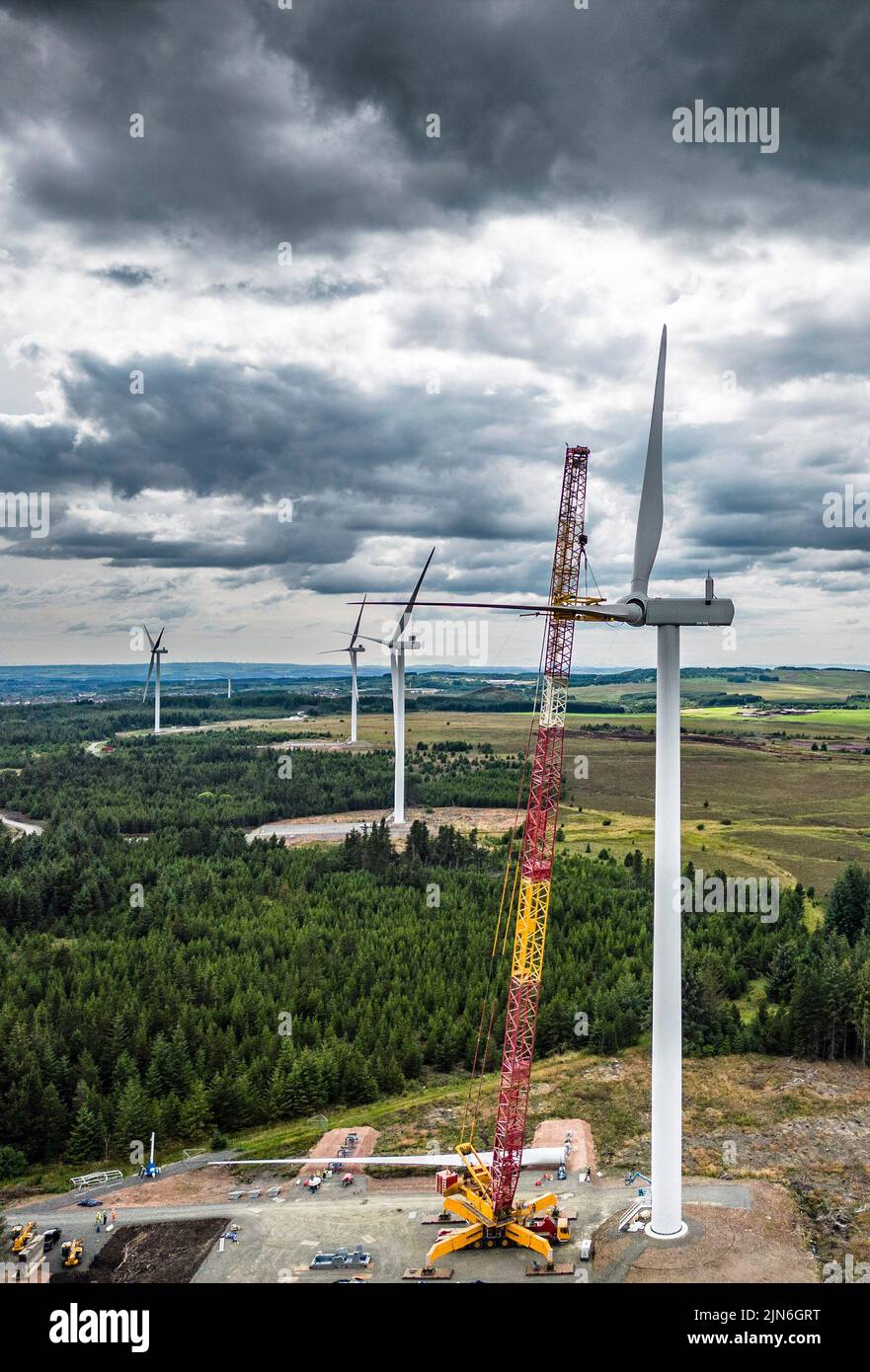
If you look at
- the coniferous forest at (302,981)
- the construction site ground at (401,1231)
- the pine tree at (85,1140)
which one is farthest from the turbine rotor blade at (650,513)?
the pine tree at (85,1140)

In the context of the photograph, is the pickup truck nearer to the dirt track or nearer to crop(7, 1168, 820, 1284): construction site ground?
crop(7, 1168, 820, 1284): construction site ground

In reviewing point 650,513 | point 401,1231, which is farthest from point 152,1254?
point 650,513

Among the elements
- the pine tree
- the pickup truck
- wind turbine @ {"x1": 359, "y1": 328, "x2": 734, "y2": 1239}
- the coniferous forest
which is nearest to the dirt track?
the pickup truck

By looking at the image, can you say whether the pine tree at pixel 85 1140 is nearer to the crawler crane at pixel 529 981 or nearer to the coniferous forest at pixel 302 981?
the coniferous forest at pixel 302 981

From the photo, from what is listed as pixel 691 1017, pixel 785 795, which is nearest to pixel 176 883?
pixel 691 1017

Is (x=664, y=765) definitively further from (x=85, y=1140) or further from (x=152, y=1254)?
(x=85, y=1140)

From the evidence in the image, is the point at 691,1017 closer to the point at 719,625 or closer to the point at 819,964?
the point at 819,964
